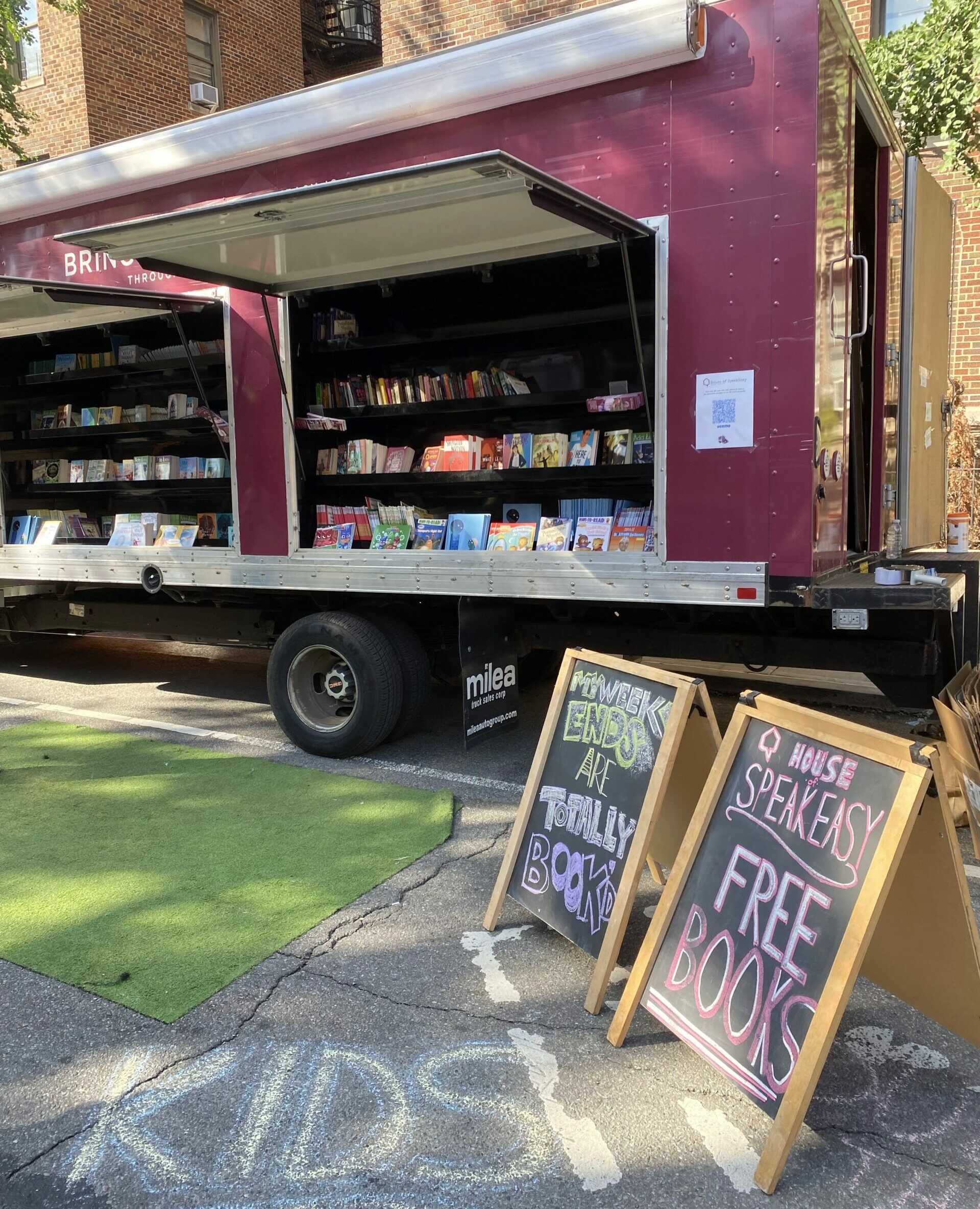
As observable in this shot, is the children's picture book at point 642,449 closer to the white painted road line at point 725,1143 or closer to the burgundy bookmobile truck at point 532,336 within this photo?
the burgundy bookmobile truck at point 532,336

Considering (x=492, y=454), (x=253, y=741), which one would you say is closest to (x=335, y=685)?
(x=253, y=741)

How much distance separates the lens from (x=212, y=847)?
4.18m

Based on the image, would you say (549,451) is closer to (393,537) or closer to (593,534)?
(593,534)

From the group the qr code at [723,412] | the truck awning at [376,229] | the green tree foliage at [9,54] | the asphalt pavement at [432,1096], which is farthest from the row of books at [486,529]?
the green tree foliage at [9,54]

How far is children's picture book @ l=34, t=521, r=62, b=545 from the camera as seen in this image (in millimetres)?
6582

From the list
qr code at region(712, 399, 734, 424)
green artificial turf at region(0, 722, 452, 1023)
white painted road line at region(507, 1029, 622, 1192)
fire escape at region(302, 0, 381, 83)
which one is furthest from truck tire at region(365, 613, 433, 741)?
fire escape at region(302, 0, 381, 83)

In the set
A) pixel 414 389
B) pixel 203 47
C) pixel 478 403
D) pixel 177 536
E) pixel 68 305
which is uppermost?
pixel 203 47

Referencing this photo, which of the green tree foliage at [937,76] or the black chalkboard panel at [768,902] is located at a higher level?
the green tree foliage at [937,76]

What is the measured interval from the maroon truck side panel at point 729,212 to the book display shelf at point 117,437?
2.75m

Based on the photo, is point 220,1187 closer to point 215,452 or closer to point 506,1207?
point 506,1207

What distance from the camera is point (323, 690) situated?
18.6ft

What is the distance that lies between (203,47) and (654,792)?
20.1 m

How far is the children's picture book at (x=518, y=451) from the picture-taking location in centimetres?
520

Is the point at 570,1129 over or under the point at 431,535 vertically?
under
